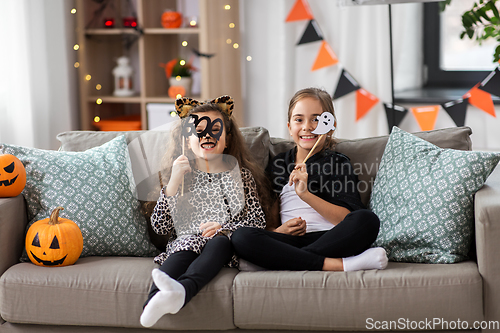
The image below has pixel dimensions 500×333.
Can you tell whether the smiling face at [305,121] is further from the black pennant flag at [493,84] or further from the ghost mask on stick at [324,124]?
the black pennant flag at [493,84]

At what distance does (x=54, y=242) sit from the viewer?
4.94ft

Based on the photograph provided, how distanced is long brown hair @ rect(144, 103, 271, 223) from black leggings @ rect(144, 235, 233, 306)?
27 centimetres

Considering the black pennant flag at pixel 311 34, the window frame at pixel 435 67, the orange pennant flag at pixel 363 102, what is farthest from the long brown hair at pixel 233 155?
the window frame at pixel 435 67

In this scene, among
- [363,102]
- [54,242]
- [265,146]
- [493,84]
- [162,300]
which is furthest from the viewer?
[363,102]

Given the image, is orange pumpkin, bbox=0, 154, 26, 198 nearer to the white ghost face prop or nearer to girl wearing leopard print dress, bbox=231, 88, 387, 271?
girl wearing leopard print dress, bbox=231, 88, 387, 271

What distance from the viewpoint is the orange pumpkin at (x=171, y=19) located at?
3.03 meters

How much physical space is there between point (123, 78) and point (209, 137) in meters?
1.79

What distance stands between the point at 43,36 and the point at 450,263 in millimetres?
2416

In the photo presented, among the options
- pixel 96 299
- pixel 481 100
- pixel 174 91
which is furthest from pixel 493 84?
pixel 96 299

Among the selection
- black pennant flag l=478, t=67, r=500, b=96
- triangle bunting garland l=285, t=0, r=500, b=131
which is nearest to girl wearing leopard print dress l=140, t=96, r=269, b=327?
triangle bunting garland l=285, t=0, r=500, b=131

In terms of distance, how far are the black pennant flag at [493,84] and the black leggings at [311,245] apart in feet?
5.12

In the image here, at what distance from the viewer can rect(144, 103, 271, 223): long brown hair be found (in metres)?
1.75

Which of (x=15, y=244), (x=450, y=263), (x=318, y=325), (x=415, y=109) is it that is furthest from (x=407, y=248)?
(x=415, y=109)

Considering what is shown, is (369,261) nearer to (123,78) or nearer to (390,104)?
(390,104)
